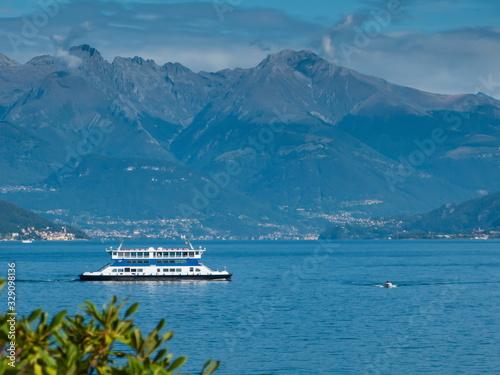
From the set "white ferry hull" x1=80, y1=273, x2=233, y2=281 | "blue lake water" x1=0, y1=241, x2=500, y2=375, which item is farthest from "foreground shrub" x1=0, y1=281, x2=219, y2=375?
"white ferry hull" x1=80, y1=273, x2=233, y2=281

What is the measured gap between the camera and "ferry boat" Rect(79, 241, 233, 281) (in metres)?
187

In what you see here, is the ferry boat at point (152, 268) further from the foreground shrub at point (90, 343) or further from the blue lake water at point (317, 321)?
the foreground shrub at point (90, 343)

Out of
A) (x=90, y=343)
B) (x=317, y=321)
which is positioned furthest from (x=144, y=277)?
(x=90, y=343)

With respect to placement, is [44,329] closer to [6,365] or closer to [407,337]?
[6,365]

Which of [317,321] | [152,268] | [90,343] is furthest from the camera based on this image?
[152,268]

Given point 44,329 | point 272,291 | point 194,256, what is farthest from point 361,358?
point 194,256

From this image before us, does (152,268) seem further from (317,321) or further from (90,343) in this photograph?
(90,343)

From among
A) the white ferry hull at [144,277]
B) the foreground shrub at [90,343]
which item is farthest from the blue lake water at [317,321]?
the foreground shrub at [90,343]

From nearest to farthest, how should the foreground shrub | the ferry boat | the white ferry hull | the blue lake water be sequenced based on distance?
the foreground shrub
the blue lake water
the white ferry hull
the ferry boat

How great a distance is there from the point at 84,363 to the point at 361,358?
63533 mm

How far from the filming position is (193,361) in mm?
86938

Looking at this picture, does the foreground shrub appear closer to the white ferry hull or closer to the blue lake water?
the blue lake water

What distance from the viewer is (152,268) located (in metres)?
188

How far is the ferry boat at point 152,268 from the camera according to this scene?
187125mm
